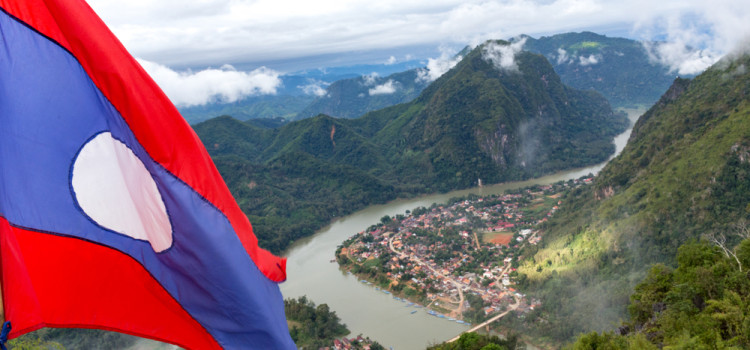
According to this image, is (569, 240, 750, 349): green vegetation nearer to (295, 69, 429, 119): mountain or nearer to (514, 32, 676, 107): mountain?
(514, 32, 676, 107): mountain

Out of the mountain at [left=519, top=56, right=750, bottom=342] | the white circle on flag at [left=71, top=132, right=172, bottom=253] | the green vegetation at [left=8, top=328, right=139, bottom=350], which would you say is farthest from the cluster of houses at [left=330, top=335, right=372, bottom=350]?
the white circle on flag at [left=71, top=132, right=172, bottom=253]

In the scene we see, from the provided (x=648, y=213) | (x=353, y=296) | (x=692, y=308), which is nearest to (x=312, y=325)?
(x=353, y=296)

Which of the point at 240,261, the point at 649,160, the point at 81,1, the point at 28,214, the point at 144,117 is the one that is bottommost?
the point at 649,160

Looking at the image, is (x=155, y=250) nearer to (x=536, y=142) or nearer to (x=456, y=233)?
(x=456, y=233)

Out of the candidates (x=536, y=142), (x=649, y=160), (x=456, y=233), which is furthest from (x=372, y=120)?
(x=649, y=160)

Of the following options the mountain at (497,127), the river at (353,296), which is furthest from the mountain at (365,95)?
the river at (353,296)

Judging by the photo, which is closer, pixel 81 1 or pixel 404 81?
pixel 81 1

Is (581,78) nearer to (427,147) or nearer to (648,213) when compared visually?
(427,147)

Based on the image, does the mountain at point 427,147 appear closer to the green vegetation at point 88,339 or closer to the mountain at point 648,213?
the green vegetation at point 88,339
